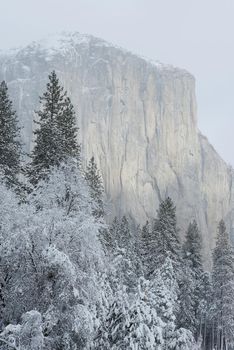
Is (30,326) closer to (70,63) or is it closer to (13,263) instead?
(13,263)

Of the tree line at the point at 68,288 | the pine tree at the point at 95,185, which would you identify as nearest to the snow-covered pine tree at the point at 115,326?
the tree line at the point at 68,288

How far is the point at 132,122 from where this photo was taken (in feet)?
475

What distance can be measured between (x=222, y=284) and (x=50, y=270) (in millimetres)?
33901

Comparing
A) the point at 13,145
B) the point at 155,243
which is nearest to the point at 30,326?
the point at 13,145

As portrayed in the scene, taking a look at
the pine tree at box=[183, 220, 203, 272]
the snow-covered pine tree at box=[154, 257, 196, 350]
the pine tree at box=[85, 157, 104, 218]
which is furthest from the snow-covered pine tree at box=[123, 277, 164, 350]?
the pine tree at box=[183, 220, 203, 272]

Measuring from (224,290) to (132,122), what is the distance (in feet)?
328

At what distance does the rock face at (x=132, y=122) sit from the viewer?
438ft

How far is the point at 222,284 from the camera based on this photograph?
4806cm

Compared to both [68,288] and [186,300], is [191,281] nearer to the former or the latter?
[186,300]

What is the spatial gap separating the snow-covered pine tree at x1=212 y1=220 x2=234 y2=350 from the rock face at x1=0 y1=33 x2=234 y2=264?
76156mm

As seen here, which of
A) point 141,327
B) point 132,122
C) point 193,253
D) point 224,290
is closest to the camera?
point 141,327

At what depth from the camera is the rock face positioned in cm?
13350

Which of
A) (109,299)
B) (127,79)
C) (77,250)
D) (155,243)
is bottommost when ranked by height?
(109,299)

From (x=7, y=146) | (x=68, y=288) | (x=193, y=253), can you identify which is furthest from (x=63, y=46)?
(x=68, y=288)
